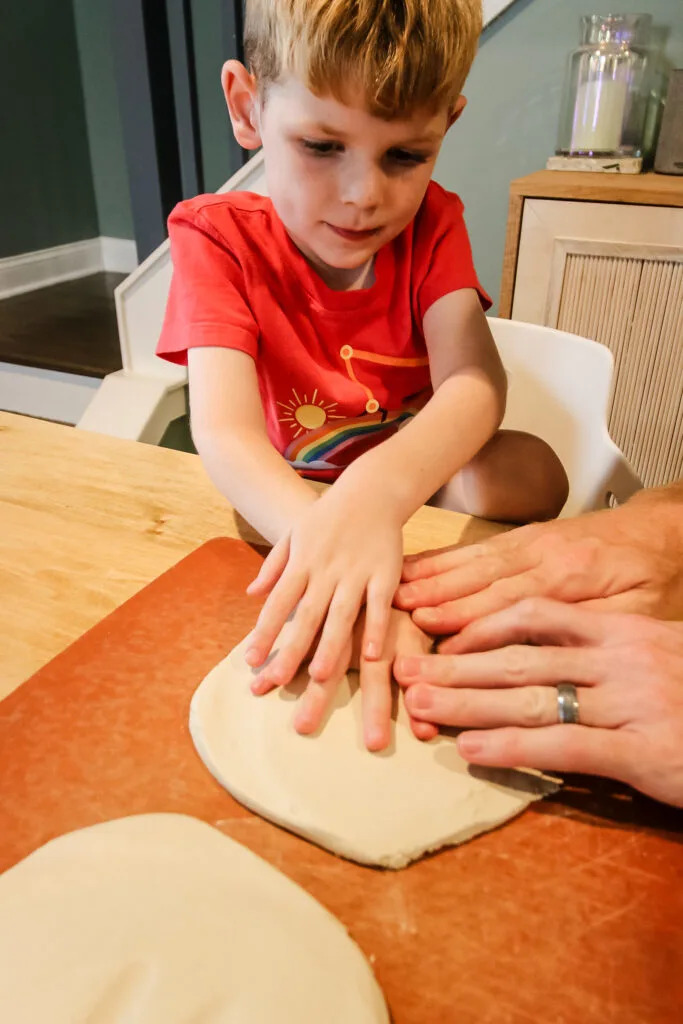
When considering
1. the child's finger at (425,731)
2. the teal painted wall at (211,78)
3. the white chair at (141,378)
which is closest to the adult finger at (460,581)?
the child's finger at (425,731)

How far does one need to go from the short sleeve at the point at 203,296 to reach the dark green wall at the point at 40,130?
8.13 ft

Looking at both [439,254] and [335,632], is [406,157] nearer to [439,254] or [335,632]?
[439,254]

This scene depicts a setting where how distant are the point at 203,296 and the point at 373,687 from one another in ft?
1.62

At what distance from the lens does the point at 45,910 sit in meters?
0.36

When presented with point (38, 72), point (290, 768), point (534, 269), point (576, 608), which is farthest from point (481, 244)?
point (38, 72)

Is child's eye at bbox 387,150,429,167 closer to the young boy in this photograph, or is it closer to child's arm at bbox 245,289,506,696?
the young boy

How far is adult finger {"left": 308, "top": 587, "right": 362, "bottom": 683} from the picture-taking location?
0.49m

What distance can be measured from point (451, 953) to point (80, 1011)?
178 millimetres

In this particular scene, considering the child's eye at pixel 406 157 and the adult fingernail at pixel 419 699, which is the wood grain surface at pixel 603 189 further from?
the adult fingernail at pixel 419 699

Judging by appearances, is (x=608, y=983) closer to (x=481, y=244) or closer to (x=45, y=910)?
(x=45, y=910)

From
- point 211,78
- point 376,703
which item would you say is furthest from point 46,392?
point 376,703

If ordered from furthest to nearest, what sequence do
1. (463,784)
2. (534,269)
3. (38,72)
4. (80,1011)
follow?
(38,72)
(534,269)
(463,784)
(80,1011)

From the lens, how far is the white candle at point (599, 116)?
1.57 meters

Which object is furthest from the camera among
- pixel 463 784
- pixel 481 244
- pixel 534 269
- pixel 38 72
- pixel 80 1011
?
pixel 38 72
